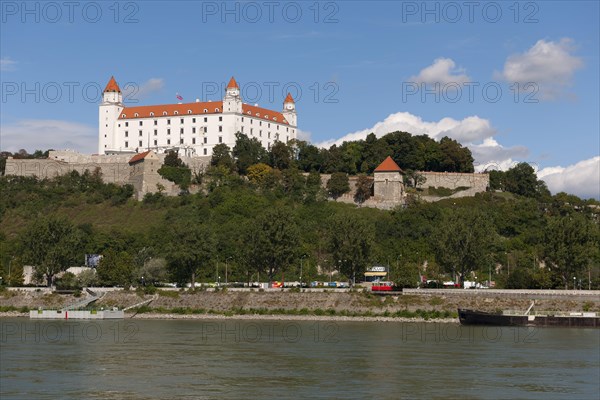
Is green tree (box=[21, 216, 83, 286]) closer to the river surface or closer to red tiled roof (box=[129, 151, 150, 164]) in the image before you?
the river surface

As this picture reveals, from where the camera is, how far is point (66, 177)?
4338 inches

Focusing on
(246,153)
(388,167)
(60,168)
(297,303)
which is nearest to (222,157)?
(246,153)

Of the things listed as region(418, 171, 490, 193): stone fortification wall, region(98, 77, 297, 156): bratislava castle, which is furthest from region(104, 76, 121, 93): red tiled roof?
region(418, 171, 490, 193): stone fortification wall

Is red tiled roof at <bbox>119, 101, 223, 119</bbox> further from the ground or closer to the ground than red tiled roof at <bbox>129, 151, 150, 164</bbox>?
further from the ground

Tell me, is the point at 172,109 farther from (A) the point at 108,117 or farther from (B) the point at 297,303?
(B) the point at 297,303

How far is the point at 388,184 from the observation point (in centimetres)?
10088

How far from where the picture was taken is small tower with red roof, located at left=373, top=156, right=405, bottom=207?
100438mm

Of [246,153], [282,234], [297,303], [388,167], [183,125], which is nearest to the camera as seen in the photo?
[297,303]

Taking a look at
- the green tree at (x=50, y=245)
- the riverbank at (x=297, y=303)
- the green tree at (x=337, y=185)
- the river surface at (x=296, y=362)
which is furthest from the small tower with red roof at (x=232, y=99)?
the river surface at (x=296, y=362)

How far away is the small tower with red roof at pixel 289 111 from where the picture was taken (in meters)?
124

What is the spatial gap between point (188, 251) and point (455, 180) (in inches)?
1517

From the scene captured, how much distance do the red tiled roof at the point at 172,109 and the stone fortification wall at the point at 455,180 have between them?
26.7 m

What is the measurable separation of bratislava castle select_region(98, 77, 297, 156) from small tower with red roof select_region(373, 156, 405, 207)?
20.4m

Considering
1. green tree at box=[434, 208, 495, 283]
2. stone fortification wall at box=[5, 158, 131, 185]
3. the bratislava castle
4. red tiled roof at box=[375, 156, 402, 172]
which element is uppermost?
the bratislava castle
